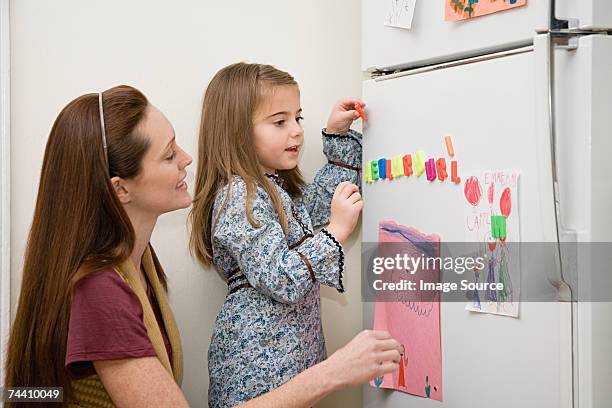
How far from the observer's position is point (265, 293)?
5.24ft

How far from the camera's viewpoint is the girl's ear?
52.5 inches

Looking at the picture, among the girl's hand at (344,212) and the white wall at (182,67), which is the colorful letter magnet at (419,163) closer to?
Answer: the girl's hand at (344,212)

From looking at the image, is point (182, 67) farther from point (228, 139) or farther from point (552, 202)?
point (552, 202)

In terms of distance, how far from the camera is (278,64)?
1.90m

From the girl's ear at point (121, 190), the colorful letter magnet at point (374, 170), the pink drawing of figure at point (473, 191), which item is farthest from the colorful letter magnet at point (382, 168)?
the girl's ear at point (121, 190)

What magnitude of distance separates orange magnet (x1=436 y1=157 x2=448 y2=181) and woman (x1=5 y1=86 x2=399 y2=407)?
346mm

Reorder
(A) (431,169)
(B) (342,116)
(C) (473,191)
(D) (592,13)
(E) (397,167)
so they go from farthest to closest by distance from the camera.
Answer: (B) (342,116)
(E) (397,167)
(A) (431,169)
(C) (473,191)
(D) (592,13)

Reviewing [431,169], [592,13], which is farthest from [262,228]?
[592,13]

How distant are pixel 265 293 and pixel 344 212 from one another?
0.78 feet

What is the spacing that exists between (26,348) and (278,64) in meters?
0.95

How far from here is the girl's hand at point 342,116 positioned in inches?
68.7

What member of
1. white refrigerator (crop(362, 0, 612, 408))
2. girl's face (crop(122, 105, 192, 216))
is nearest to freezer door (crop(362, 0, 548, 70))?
white refrigerator (crop(362, 0, 612, 408))

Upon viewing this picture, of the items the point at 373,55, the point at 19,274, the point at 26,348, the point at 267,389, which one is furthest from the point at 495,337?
the point at 19,274

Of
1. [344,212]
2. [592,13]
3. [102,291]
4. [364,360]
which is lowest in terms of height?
[364,360]
